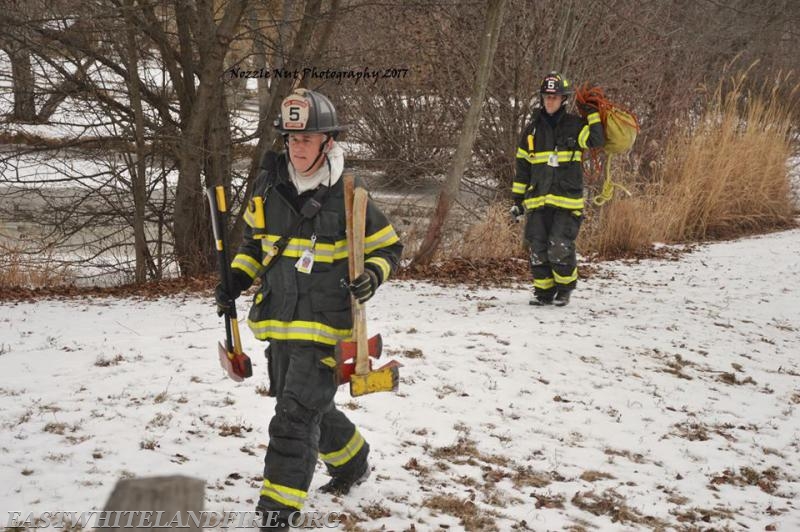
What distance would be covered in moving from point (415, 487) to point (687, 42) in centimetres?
1403

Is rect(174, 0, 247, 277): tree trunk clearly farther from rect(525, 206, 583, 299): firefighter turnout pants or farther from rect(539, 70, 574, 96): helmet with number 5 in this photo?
rect(525, 206, 583, 299): firefighter turnout pants

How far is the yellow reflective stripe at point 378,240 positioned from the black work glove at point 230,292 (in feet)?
1.78

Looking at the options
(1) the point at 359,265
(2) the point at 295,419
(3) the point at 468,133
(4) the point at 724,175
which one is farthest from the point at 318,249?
(4) the point at 724,175

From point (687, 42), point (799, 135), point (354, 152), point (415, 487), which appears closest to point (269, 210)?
point (415, 487)

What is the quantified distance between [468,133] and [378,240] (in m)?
5.69

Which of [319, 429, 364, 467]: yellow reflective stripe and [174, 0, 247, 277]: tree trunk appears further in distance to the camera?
[174, 0, 247, 277]: tree trunk

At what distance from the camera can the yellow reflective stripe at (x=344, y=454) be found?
376 cm

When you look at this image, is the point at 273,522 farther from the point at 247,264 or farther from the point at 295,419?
the point at 247,264

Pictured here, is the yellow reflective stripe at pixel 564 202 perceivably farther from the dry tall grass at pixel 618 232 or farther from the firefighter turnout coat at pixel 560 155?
the dry tall grass at pixel 618 232

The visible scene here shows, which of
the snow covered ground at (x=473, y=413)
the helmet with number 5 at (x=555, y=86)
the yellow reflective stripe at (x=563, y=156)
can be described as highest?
the helmet with number 5 at (x=555, y=86)

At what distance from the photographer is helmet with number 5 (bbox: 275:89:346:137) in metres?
3.37

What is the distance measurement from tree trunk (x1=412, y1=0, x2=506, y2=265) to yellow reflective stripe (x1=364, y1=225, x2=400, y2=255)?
18.1 feet

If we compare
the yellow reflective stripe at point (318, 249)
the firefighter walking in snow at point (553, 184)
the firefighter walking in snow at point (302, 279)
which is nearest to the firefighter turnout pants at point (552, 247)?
the firefighter walking in snow at point (553, 184)

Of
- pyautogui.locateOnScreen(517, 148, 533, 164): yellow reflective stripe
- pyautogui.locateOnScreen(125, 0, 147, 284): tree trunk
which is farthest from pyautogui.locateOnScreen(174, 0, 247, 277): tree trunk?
pyautogui.locateOnScreen(517, 148, 533, 164): yellow reflective stripe
